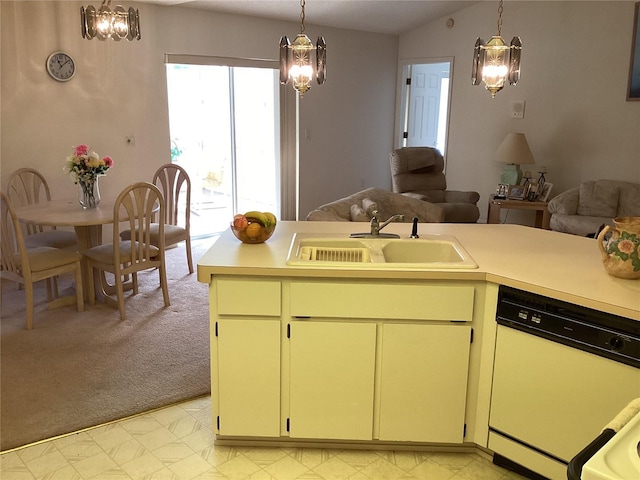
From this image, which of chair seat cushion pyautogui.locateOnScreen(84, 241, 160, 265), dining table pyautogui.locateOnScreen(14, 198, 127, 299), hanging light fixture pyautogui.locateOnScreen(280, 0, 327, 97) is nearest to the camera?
hanging light fixture pyautogui.locateOnScreen(280, 0, 327, 97)

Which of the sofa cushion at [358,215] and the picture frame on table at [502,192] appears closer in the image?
the sofa cushion at [358,215]

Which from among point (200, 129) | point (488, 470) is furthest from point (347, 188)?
point (488, 470)

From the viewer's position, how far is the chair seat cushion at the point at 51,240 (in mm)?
4402

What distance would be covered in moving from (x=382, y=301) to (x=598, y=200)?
426cm

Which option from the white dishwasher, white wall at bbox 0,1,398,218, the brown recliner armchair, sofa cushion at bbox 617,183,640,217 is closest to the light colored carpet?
white wall at bbox 0,1,398,218

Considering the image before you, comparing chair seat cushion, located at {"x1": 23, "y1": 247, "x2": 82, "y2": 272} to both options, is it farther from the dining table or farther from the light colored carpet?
the light colored carpet

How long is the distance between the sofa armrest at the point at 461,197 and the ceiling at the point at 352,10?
7.34 feet

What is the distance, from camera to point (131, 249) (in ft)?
13.3

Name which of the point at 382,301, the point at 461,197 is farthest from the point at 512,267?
the point at 461,197

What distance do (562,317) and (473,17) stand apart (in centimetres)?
586

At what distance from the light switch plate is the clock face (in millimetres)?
4747

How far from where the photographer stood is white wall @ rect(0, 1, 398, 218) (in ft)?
16.0

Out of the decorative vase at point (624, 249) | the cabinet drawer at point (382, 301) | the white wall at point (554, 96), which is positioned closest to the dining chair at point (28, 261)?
the cabinet drawer at point (382, 301)

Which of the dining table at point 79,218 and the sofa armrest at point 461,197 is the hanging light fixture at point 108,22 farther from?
the sofa armrest at point 461,197
